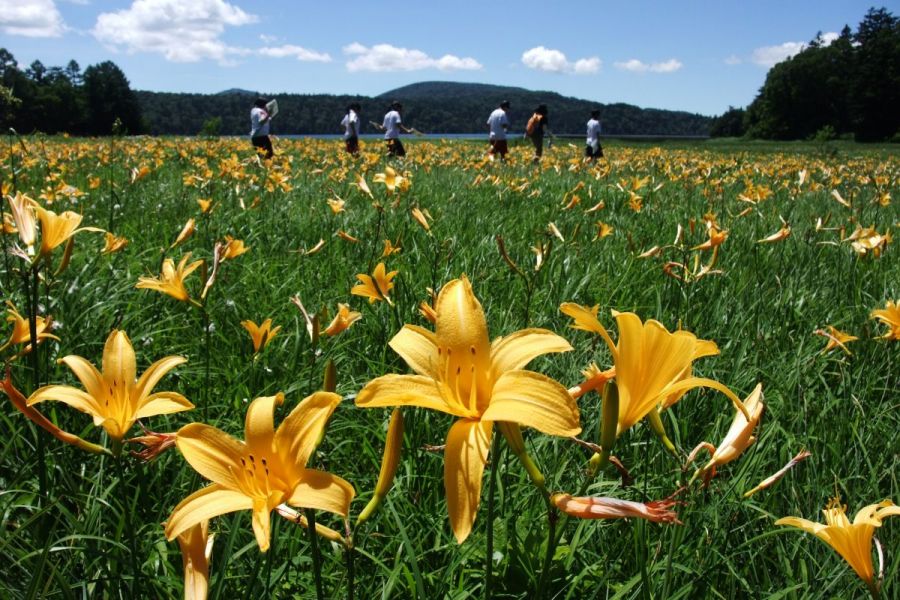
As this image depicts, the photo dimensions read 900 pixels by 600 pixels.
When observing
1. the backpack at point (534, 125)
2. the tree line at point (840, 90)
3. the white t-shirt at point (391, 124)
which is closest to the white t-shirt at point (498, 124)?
the backpack at point (534, 125)

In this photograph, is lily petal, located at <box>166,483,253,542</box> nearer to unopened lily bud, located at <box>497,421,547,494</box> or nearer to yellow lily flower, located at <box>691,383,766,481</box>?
unopened lily bud, located at <box>497,421,547,494</box>

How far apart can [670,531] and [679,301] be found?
1445 mm

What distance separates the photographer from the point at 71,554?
4.17ft

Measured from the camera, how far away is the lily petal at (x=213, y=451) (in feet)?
2.42

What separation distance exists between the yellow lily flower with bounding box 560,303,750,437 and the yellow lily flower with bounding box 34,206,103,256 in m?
0.97

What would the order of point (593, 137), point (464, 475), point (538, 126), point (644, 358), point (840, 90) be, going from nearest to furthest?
1. point (464, 475)
2. point (644, 358)
3. point (538, 126)
4. point (593, 137)
5. point (840, 90)

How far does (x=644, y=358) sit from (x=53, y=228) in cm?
112

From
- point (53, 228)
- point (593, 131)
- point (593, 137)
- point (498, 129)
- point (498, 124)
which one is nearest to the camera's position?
point (53, 228)

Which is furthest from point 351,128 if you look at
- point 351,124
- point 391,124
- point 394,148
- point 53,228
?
point 53,228

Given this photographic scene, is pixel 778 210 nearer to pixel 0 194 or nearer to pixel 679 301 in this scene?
pixel 679 301

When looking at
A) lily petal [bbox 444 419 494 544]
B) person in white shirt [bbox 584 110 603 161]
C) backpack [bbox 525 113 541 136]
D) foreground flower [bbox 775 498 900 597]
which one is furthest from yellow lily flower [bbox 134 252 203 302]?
person in white shirt [bbox 584 110 603 161]

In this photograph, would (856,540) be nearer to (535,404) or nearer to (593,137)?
(535,404)

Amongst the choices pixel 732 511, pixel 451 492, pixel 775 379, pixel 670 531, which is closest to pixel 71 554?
pixel 451 492

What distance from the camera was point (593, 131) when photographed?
15.2 metres
